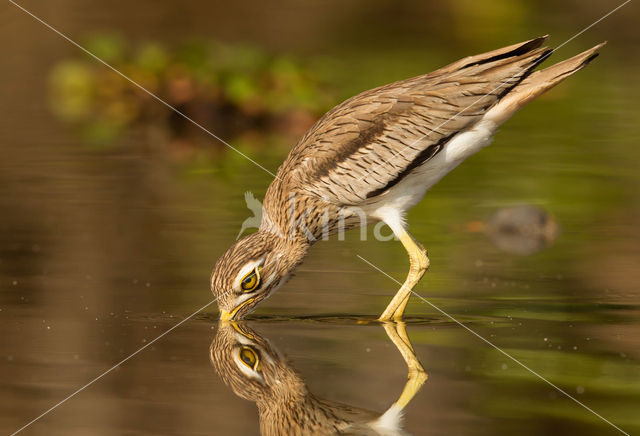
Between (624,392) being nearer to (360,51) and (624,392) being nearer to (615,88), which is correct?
(615,88)

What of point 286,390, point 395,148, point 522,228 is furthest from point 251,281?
point 522,228

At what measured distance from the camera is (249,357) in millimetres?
6398

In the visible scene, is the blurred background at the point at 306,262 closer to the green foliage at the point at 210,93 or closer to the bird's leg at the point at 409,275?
the green foliage at the point at 210,93

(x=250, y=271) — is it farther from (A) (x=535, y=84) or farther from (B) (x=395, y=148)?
(A) (x=535, y=84)

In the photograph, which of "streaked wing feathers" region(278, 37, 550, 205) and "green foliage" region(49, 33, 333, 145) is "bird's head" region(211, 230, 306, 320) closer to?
"streaked wing feathers" region(278, 37, 550, 205)

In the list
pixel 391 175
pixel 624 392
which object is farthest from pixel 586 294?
pixel 624 392

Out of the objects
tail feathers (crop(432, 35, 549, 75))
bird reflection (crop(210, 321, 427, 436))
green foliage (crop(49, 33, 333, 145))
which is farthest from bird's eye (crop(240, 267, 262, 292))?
green foliage (crop(49, 33, 333, 145))

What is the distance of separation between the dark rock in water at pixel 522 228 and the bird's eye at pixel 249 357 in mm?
3139

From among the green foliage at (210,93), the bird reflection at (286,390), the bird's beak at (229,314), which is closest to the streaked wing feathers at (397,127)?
the bird's beak at (229,314)

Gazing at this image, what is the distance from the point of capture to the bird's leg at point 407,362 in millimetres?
5649

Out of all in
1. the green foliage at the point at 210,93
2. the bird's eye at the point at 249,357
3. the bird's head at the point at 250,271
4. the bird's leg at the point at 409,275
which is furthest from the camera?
the green foliage at the point at 210,93

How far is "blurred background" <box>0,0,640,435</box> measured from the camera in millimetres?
5645

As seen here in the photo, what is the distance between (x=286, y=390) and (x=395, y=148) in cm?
239

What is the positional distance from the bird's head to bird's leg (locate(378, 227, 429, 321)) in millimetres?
706
